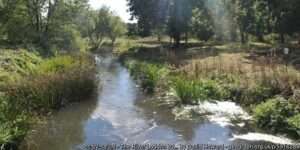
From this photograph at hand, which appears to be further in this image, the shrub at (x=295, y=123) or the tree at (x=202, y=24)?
the tree at (x=202, y=24)

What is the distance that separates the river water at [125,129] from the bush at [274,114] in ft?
1.38

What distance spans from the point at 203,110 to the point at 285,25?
1628 centimetres

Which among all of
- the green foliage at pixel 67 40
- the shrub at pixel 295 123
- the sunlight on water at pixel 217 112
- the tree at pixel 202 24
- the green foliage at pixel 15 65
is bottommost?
the sunlight on water at pixel 217 112

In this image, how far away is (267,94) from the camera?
10352 millimetres

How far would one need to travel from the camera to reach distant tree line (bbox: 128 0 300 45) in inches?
1204

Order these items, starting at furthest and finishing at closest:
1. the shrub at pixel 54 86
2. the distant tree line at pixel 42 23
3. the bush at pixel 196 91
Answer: the distant tree line at pixel 42 23, the bush at pixel 196 91, the shrub at pixel 54 86

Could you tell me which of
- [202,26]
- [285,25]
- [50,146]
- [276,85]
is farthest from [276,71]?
[202,26]

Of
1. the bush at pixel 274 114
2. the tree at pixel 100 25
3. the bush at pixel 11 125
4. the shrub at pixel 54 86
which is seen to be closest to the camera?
the bush at pixel 11 125

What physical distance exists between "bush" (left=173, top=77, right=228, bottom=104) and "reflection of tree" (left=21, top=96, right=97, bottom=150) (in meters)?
3.21

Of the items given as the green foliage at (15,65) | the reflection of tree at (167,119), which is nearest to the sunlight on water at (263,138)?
the reflection of tree at (167,119)

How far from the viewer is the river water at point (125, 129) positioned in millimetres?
8070

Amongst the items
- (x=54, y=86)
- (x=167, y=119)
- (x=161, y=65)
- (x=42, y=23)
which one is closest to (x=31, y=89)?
(x=54, y=86)

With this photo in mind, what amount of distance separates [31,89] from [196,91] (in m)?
5.42

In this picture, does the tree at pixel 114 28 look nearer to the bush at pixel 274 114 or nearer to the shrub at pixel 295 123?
the bush at pixel 274 114
